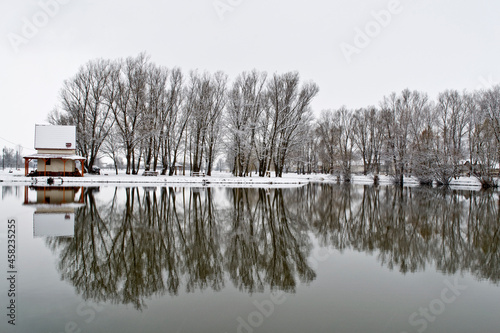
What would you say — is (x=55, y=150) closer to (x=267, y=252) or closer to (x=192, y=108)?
(x=192, y=108)

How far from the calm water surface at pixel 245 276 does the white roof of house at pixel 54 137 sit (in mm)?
32656

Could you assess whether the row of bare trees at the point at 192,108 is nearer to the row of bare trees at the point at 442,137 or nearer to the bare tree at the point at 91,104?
the bare tree at the point at 91,104

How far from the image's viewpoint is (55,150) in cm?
4097

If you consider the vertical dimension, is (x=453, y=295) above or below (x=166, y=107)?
below

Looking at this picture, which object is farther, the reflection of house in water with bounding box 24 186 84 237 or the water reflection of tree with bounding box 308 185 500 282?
the reflection of house in water with bounding box 24 186 84 237

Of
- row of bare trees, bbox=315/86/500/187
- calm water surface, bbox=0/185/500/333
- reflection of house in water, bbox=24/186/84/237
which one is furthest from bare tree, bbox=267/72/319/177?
calm water surface, bbox=0/185/500/333

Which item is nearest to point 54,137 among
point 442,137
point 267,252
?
point 267,252

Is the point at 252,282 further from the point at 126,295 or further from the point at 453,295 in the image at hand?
the point at 453,295

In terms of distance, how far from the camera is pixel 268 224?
1213cm

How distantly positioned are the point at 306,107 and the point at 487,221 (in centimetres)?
3192

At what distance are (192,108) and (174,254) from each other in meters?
39.0

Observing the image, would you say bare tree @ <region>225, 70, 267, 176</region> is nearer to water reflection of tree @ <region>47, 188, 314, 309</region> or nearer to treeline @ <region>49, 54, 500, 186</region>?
treeline @ <region>49, 54, 500, 186</region>

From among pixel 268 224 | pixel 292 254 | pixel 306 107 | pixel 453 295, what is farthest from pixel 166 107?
pixel 453 295

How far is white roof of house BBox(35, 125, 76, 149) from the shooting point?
40781 mm
